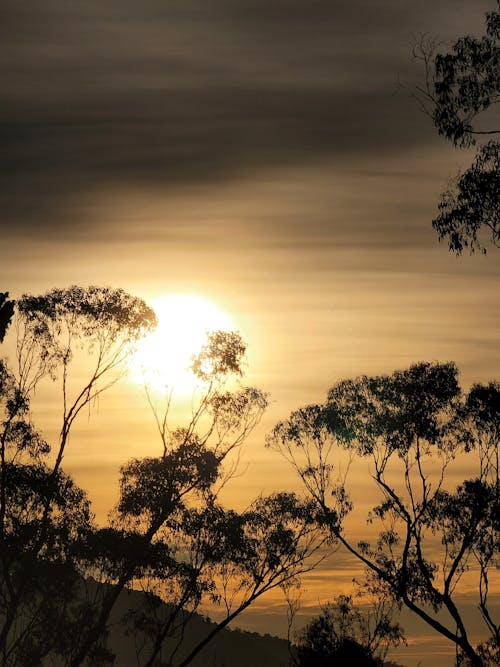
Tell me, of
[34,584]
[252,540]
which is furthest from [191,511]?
[34,584]

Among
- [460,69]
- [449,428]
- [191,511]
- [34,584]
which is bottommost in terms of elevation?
[34,584]

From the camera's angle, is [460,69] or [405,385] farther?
[405,385]

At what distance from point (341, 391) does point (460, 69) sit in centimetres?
2387

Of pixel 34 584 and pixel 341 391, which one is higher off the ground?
pixel 341 391

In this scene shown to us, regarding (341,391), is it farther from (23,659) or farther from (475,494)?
(23,659)

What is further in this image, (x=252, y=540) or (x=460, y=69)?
(x=252, y=540)

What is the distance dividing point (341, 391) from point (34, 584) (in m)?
19.0

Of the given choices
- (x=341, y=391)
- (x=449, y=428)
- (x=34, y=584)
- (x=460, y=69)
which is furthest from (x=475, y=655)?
(x=460, y=69)

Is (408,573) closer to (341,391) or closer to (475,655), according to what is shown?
(475,655)

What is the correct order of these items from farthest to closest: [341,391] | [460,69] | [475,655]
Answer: [341,391], [475,655], [460,69]

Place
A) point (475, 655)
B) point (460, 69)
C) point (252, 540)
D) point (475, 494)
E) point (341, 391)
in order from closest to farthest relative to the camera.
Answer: point (460, 69) < point (475, 655) < point (475, 494) < point (341, 391) < point (252, 540)

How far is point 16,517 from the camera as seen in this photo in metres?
53.5

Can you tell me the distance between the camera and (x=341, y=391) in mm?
53812

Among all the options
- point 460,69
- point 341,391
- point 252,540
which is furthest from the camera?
point 252,540
